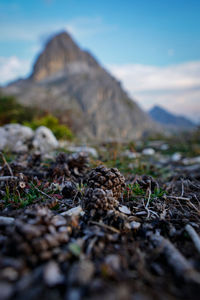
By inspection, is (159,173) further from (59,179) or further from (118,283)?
(118,283)

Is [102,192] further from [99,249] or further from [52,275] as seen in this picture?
[52,275]

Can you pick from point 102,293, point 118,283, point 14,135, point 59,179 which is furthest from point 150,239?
point 14,135

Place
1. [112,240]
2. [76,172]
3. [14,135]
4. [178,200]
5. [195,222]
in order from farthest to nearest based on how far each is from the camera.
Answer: [14,135]
[76,172]
[178,200]
[195,222]
[112,240]

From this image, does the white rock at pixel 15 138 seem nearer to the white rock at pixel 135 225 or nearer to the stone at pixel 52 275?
the white rock at pixel 135 225

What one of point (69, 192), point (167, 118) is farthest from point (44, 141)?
point (167, 118)

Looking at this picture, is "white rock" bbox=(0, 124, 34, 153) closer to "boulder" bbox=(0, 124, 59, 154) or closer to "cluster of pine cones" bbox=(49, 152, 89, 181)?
"boulder" bbox=(0, 124, 59, 154)

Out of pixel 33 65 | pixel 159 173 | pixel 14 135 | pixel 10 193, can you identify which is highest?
pixel 33 65
